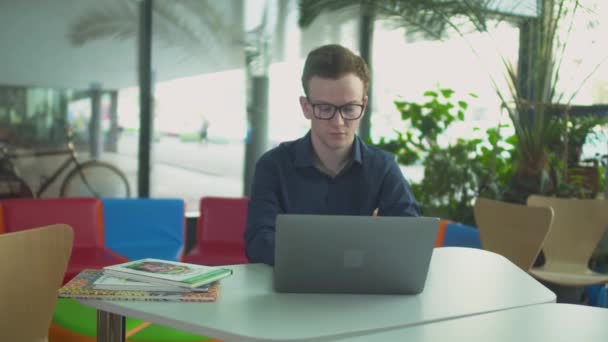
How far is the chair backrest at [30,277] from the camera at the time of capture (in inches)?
83.3

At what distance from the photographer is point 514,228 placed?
3.91 meters

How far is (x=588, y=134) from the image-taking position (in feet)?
15.8

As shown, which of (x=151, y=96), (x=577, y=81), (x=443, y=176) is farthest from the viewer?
(x=151, y=96)

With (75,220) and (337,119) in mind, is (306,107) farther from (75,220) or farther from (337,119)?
(75,220)

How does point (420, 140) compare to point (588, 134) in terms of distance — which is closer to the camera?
point (588, 134)

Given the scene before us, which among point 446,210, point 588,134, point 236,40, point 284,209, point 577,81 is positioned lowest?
point 446,210

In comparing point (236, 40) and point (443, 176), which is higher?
point (236, 40)

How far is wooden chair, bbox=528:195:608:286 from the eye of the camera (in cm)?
435

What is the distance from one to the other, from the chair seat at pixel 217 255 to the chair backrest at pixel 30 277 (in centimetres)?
210

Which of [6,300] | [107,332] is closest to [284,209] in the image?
[107,332]

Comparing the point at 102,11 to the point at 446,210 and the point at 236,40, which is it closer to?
the point at 236,40

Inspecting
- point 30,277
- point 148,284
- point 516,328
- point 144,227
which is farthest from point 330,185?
point 144,227

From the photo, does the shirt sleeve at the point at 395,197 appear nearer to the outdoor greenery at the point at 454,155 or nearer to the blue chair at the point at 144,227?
the blue chair at the point at 144,227

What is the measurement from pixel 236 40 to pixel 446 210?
7.78 feet
